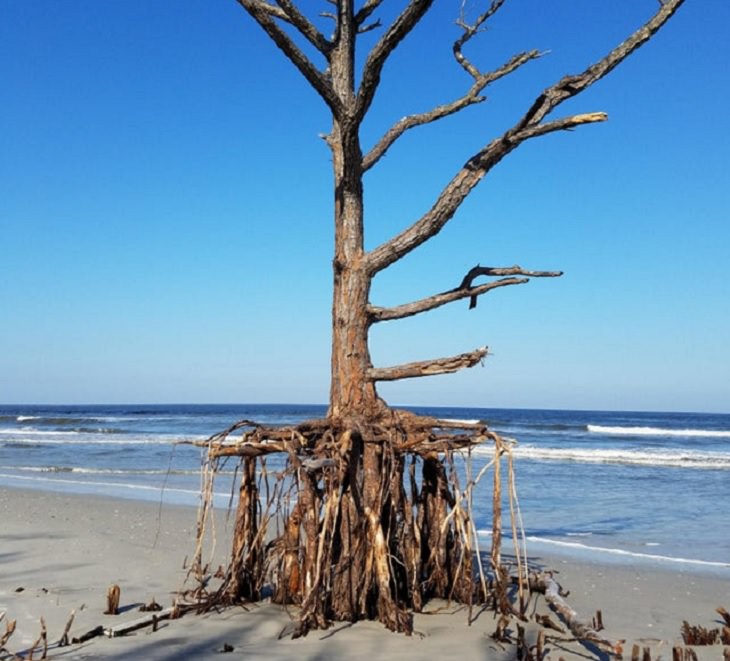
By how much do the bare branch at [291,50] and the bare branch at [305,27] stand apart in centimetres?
11

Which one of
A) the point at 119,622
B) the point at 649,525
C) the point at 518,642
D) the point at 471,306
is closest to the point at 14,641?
the point at 119,622

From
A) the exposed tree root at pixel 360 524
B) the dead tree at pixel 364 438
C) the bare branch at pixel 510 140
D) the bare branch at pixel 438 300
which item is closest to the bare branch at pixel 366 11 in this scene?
the dead tree at pixel 364 438

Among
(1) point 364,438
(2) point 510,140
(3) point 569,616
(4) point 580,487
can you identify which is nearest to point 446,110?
(2) point 510,140

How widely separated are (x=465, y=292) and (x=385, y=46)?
1.85 meters

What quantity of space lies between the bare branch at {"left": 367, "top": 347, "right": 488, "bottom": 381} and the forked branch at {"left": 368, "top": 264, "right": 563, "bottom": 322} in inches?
15.5

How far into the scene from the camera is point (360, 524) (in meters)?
5.61

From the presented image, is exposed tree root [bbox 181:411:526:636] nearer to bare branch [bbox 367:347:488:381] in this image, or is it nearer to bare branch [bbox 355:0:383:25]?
bare branch [bbox 367:347:488:381]

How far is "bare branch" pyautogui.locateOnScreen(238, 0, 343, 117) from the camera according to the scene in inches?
210

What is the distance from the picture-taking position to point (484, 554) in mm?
8773

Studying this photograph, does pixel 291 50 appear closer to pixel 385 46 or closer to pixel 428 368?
pixel 385 46

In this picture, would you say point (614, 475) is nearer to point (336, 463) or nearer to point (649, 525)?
point (649, 525)

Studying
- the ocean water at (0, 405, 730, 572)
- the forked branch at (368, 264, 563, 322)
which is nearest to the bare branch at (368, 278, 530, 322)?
the forked branch at (368, 264, 563, 322)

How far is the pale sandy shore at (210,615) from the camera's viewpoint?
5188 millimetres

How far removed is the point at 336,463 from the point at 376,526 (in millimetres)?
522
